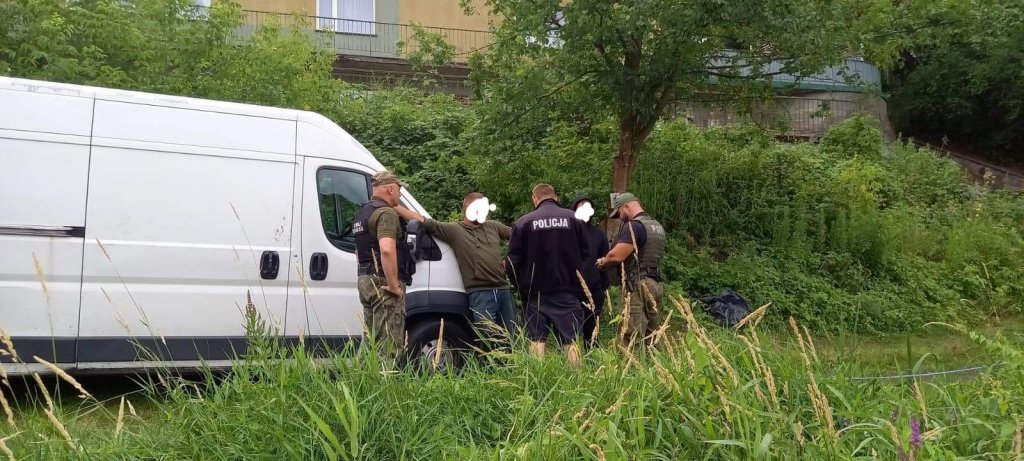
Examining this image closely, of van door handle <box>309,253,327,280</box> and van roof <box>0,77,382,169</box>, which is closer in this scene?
van roof <box>0,77,382,169</box>

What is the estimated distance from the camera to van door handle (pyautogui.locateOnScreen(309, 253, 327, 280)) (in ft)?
18.3

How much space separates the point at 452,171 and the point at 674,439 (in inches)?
317

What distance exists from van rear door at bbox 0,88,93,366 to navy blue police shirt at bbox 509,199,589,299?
123 inches

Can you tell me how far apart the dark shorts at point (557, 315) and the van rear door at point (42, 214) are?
127 inches

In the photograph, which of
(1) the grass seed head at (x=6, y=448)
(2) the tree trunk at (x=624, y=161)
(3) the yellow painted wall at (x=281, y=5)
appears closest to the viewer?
(1) the grass seed head at (x=6, y=448)

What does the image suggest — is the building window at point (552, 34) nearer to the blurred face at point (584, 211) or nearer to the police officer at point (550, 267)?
the blurred face at point (584, 211)

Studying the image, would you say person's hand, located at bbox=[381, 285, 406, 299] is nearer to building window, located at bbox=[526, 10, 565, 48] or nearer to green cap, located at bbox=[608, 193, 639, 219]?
green cap, located at bbox=[608, 193, 639, 219]

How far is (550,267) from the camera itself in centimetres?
596

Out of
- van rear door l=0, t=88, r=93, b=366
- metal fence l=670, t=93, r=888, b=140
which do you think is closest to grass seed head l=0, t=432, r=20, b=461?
van rear door l=0, t=88, r=93, b=366

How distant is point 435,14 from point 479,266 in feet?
51.9

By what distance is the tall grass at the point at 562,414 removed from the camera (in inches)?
109

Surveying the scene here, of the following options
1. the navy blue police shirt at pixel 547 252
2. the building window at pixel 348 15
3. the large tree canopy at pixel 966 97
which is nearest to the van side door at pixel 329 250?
the navy blue police shirt at pixel 547 252

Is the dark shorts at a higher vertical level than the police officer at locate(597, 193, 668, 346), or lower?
lower

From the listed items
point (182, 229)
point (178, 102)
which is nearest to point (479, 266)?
point (182, 229)
